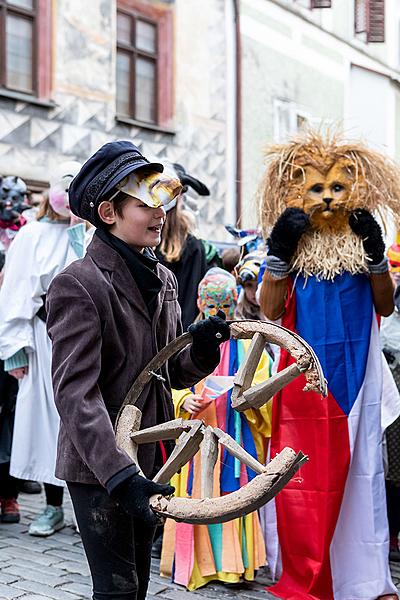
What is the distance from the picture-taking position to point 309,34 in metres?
15.3

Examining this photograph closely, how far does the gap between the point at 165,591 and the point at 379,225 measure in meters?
1.92

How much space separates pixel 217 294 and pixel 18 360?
134 cm

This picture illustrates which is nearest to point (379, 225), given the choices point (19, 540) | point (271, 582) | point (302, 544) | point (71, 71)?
point (302, 544)

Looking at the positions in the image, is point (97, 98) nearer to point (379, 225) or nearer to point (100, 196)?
point (379, 225)

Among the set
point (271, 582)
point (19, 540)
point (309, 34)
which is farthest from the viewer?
point (309, 34)

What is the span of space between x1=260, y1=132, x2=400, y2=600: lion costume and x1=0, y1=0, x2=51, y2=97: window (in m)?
7.36

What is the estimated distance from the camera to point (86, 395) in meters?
2.34

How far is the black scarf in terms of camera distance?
2549mm

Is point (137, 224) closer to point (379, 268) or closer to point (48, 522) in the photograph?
point (379, 268)

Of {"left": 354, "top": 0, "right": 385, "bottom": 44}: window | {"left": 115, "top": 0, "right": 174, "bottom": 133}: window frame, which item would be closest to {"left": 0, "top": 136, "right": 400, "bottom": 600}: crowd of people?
{"left": 115, "top": 0, "right": 174, "bottom": 133}: window frame

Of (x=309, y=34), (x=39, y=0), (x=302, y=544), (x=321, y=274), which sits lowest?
(x=302, y=544)

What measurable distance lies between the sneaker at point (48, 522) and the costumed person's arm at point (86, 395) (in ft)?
8.93

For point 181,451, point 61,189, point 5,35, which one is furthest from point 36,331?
point 5,35

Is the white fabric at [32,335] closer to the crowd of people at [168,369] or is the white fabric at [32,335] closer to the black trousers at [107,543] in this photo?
the crowd of people at [168,369]
